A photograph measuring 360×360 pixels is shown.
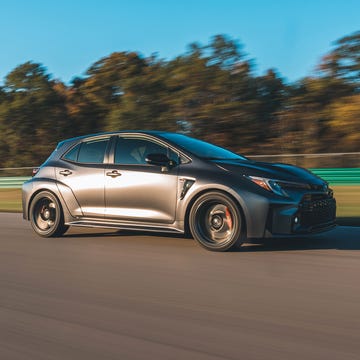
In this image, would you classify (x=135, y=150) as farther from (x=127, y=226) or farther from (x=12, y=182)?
(x=12, y=182)

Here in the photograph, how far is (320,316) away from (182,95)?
2680 centimetres

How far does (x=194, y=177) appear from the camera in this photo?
7.05 meters

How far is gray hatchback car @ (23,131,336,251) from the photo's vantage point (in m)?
6.64

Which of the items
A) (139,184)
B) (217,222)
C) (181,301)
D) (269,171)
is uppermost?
(269,171)

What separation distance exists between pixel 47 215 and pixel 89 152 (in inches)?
47.7

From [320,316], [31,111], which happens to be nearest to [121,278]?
[320,316]

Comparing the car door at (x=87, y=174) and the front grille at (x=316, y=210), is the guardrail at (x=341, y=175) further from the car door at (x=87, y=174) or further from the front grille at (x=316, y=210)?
the car door at (x=87, y=174)

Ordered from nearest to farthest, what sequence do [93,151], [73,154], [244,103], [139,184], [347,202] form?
[139,184] → [93,151] → [73,154] → [347,202] → [244,103]

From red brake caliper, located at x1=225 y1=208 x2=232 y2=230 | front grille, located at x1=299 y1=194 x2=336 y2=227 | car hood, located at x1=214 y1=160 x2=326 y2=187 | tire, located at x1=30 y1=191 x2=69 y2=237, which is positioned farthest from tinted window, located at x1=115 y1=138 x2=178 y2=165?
front grille, located at x1=299 y1=194 x2=336 y2=227

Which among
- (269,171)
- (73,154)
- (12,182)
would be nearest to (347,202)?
(269,171)

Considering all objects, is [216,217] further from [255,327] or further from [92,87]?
[92,87]

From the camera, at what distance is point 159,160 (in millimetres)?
7301

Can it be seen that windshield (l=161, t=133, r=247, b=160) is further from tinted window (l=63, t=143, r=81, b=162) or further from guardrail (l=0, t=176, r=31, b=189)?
guardrail (l=0, t=176, r=31, b=189)

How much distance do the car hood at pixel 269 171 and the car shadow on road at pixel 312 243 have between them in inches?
30.8
